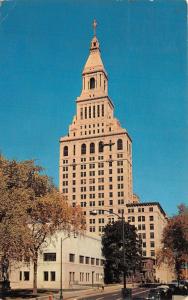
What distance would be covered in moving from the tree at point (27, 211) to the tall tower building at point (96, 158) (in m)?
102

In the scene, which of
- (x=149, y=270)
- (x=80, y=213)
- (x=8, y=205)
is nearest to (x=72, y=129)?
(x=149, y=270)

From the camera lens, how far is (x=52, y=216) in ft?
191

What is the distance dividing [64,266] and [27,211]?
103 ft

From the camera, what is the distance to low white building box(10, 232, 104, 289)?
83.9 metres

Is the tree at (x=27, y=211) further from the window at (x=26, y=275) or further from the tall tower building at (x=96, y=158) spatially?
the tall tower building at (x=96, y=158)

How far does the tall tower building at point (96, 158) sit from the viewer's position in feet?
545

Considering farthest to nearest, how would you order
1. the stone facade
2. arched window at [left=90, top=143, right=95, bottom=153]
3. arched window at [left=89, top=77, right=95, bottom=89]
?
→ arched window at [left=89, top=77, right=95, bottom=89] → arched window at [left=90, top=143, right=95, bottom=153] → the stone facade

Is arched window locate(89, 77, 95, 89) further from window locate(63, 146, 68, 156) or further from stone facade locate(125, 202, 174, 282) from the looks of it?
stone facade locate(125, 202, 174, 282)

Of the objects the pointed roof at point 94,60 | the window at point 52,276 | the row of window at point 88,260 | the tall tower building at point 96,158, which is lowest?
the window at point 52,276

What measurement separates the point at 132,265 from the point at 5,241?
211 ft

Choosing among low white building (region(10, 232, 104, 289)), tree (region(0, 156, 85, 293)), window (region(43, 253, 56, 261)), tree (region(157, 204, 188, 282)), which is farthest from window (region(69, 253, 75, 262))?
tree (region(157, 204, 188, 282))

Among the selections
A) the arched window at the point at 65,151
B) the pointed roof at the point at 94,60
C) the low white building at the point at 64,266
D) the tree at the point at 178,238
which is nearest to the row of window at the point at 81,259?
the low white building at the point at 64,266

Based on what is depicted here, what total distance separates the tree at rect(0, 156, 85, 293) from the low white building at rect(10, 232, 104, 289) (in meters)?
16.0

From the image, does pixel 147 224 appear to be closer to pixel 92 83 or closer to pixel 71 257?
pixel 92 83
